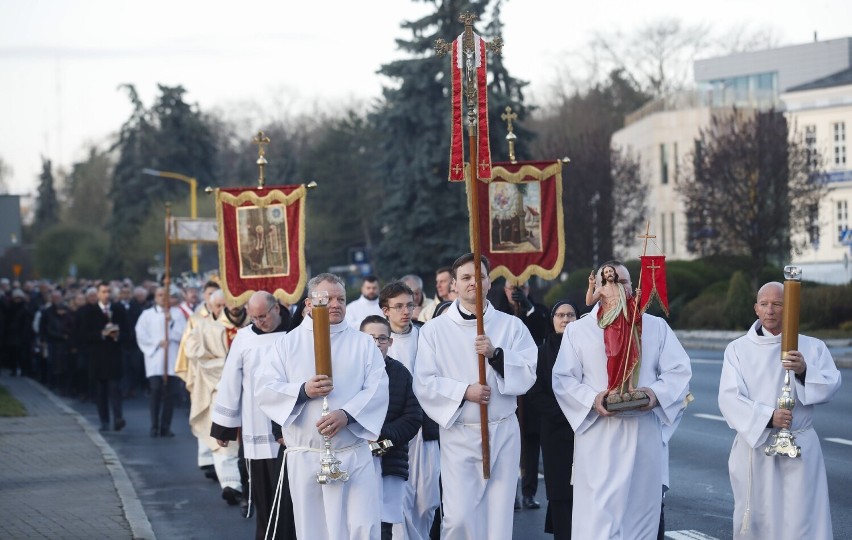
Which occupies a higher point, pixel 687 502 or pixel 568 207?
pixel 568 207

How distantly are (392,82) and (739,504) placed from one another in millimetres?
35075

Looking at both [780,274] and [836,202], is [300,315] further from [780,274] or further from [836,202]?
[836,202]

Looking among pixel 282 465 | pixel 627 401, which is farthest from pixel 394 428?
pixel 627 401

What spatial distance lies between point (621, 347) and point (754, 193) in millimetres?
33597

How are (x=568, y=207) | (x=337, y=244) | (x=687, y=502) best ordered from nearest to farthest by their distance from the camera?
(x=687, y=502) < (x=568, y=207) < (x=337, y=244)

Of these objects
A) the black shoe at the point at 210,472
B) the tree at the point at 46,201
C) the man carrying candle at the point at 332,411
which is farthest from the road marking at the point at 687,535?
the tree at the point at 46,201

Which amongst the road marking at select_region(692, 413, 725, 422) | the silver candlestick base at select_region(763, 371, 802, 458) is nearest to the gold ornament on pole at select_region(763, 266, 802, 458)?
the silver candlestick base at select_region(763, 371, 802, 458)

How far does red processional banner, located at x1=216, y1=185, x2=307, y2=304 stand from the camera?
14.8m

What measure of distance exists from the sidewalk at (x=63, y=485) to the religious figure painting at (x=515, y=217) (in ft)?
13.7

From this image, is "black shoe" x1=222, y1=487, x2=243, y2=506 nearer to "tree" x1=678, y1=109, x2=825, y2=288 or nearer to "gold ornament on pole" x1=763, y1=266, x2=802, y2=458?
"gold ornament on pole" x1=763, y1=266, x2=802, y2=458

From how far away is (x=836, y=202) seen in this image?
56625 millimetres

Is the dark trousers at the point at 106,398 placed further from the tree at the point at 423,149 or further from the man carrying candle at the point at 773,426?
the tree at the point at 423,149

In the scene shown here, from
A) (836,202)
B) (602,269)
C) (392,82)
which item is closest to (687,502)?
(602,269)

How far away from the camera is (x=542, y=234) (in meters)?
13.9
